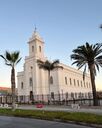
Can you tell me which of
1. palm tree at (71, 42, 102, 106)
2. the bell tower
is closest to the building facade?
the bell tower

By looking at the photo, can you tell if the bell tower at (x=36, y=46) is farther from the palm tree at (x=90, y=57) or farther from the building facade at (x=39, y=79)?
the palm tree at (x=90, y=57)

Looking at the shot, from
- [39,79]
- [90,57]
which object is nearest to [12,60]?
[90,57]

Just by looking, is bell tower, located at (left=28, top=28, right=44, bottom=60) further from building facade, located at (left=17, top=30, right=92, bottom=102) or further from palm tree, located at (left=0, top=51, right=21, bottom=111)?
palm tree, located at (left=0, top=51, right=21, bottom=111)

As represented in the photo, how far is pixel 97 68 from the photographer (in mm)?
37312

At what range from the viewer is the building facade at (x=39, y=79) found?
231ft

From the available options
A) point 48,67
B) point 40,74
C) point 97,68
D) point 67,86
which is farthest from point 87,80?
point 97,68

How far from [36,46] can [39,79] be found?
33.0 ft

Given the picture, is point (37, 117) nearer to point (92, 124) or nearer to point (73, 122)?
point (73, 122)

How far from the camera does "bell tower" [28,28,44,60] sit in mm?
73562

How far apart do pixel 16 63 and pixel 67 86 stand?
43.2 m

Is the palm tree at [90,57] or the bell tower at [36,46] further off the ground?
the bell tower at [36,46]

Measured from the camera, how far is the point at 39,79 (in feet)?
235

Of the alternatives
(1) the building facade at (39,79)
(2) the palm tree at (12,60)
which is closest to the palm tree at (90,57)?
(2) the palm tree at (12,60)

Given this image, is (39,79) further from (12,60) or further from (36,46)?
(12,60)
